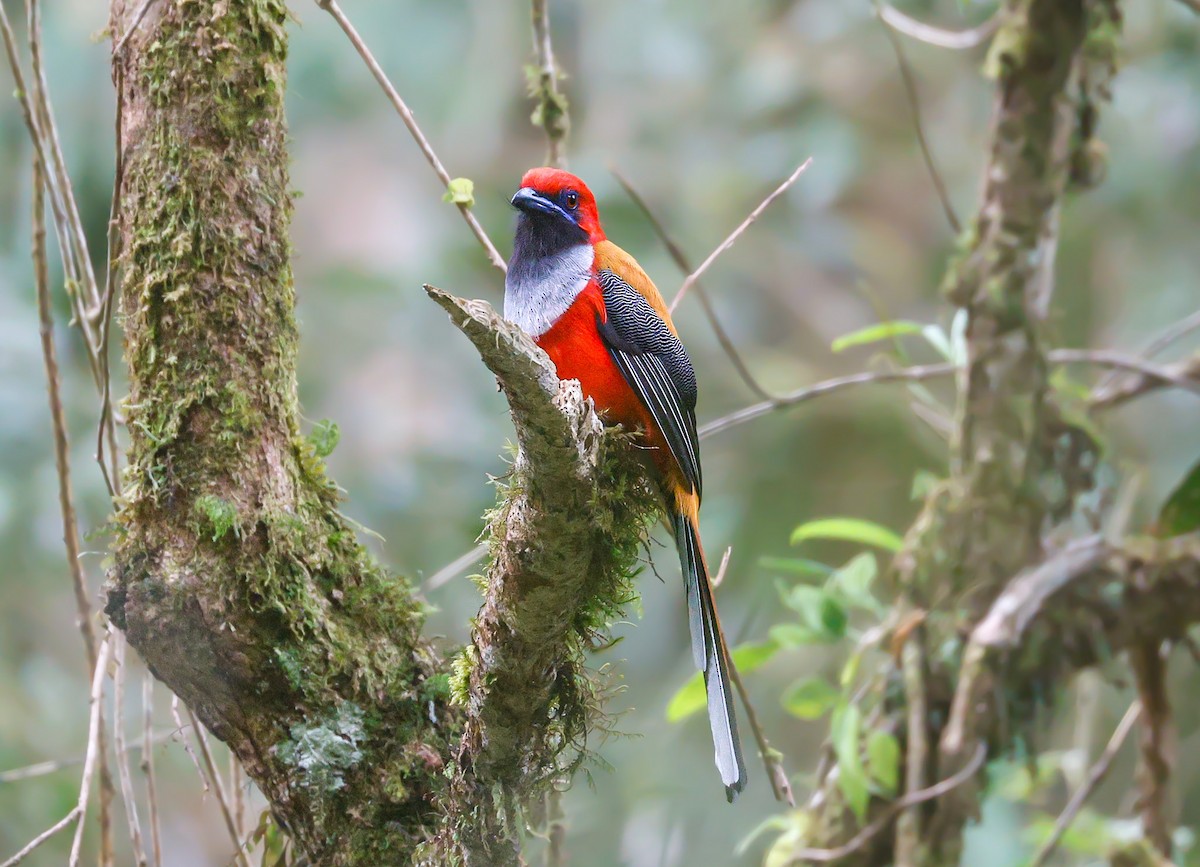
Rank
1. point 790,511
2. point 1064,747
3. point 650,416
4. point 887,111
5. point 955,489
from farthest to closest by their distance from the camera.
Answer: point 887,111, point 790,511, point 1064,747, point 955,489, point 650,416

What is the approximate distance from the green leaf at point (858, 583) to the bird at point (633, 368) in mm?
557

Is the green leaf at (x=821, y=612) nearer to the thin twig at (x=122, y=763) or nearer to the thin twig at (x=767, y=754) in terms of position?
the thin twig at (x=767, y=754)

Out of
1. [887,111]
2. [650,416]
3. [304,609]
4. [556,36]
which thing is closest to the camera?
[304,609]

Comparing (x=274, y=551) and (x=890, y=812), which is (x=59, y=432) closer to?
(x=274, y=551)

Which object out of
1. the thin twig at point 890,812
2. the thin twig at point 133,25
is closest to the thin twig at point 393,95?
the thin twig at point 133,25

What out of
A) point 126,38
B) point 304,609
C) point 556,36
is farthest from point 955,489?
point 556,36

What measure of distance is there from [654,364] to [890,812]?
4.35 ft

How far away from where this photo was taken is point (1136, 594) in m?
3.00

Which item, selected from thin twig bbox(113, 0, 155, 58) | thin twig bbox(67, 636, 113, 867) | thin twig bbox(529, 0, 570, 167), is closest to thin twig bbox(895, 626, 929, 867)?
thin twig bbox(529, 0, 570, 167)

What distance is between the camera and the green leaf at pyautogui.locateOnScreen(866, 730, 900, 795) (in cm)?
304

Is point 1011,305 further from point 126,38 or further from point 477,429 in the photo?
point 477,429

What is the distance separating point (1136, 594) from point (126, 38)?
9.13 ft

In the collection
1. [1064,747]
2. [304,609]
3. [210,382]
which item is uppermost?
[210,382]

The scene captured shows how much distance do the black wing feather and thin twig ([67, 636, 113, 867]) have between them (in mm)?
1412
